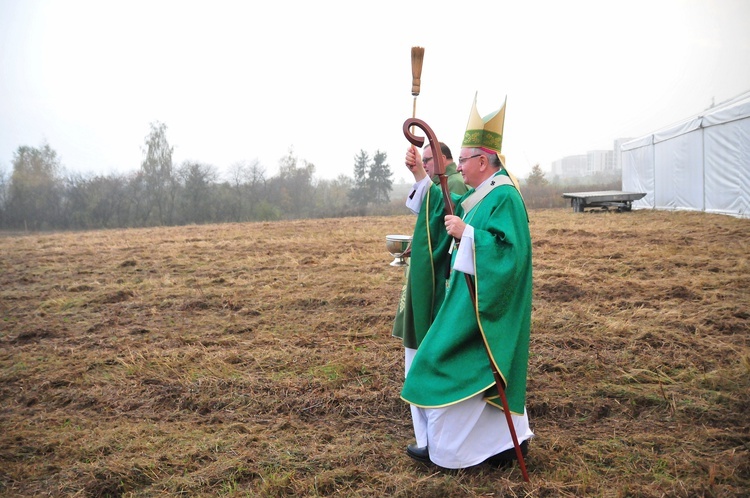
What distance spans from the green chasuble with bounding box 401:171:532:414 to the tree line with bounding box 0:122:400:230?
28.6m

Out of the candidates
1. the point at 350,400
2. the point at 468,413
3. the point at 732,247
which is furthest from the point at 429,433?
the point at 732,247

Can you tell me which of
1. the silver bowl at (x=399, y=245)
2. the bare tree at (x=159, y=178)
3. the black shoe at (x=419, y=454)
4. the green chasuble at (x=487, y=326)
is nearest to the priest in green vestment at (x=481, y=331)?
the green chasuble at (x=487, y=326)

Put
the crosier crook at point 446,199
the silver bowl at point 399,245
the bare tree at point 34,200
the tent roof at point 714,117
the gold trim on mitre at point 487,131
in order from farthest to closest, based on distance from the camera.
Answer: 1. the bare tree at point 34,200
2. the tent roof at point 714,117
3. the silver bowl at point 399,245
4. the gold trim on mitre at point 487,131
5. the crosier crook at point 446,199

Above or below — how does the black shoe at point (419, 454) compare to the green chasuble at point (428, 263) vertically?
below

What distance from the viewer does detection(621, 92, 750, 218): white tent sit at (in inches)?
538

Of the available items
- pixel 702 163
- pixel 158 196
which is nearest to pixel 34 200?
pixel 158 196

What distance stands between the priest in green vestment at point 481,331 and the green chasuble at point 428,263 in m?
0.18

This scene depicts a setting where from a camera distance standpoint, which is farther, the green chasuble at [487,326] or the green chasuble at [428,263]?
the green chasuble at [428,263]

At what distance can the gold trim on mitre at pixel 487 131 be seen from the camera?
3.00 m

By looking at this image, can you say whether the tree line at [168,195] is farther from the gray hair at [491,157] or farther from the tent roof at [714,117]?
the gray hair at [491,157]

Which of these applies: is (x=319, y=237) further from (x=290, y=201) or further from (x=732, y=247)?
(x=290, y=201)

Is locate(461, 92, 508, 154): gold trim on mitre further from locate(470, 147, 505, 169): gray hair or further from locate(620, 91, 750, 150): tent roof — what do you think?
locate(620, 91, 750, 150): tent roof

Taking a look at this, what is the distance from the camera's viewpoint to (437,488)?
112 inches

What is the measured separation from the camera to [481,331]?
278 centimetres
